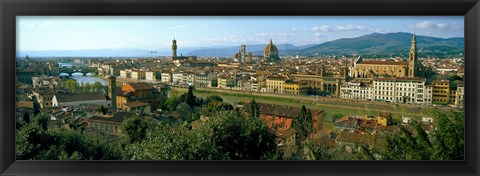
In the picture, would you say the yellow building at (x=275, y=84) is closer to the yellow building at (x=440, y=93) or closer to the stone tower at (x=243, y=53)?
the stone tower at (x=243, y=53)

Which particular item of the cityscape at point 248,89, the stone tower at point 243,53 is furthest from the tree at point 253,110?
the stone tower at point 243,53

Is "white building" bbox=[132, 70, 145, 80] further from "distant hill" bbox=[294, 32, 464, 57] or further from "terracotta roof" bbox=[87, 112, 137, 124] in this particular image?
"distant hill" bbox=[294, 32, 464, 57]

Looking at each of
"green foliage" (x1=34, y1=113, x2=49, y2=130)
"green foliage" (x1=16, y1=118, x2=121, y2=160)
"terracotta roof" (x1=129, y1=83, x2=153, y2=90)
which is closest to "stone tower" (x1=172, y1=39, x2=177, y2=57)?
"terracotta roof" (x1=129, y1=83, x2=153, y2=90)

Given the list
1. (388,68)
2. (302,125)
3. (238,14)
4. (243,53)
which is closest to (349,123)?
(302,125)

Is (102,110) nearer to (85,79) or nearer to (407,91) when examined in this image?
(85,79)

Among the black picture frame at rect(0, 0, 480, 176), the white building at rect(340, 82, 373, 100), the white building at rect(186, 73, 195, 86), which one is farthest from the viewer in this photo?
the white building at rect(186, 73, 195, 86)
